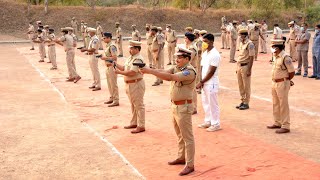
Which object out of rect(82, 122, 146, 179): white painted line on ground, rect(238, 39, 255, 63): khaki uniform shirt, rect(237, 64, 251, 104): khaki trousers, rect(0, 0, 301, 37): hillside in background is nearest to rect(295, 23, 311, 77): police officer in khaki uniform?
rect(237, 64, 251, 104): khaki trousers

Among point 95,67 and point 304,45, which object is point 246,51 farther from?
point 304,45

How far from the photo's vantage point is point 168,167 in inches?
250

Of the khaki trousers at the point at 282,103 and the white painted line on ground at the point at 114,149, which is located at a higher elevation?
the khaki trousers at the point at 282,103

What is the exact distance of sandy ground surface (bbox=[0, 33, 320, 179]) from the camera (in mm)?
6277

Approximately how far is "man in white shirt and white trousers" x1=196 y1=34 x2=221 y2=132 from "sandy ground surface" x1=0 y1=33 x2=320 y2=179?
330mm

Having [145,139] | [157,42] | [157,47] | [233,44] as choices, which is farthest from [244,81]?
[233,44]

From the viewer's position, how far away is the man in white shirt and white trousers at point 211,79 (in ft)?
26.5

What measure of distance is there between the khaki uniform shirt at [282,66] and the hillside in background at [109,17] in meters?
31.1

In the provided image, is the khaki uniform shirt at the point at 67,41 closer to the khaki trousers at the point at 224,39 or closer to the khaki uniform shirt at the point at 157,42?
the khaki uniform shirt at the point at 157,42

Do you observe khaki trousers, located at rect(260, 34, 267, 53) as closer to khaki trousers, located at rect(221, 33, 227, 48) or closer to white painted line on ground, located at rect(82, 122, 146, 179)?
khaki trousers, located at rect(221, 33, 227, 48)

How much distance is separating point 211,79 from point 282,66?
4.66 feet

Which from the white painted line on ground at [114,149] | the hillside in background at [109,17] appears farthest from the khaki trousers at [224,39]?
the white painted line on ground at [114,149]

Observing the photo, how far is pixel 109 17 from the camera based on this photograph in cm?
4078

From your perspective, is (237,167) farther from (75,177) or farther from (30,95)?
(30,95)
